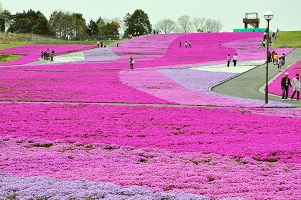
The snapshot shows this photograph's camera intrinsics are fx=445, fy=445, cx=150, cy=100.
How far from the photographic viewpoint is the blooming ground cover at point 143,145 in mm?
11727

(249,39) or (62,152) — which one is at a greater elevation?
(249,39)

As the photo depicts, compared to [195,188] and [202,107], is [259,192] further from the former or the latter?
[202,107]

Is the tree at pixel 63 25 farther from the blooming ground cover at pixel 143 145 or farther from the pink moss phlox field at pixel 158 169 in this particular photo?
the pink moss phlox field at pixel 158 169

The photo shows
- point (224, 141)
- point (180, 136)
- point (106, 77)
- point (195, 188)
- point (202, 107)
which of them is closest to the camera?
point (195, 188)

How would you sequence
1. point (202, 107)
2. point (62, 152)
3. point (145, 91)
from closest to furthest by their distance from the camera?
point (62, 152) < point (202, 107) < point (145, 91)

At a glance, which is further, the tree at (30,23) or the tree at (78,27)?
the tree at (78,27)

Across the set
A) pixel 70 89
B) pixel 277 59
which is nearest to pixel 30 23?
pixel 277 59

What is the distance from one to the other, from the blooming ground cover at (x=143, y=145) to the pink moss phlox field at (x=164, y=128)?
0.05 metres

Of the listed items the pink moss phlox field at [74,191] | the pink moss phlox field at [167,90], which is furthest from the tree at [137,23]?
the pink moss phlox field at [74,191]

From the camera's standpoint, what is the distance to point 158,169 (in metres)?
14.0

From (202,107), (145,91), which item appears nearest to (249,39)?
(145,91)

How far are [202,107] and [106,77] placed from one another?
23.4 m

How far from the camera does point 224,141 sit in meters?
18.9

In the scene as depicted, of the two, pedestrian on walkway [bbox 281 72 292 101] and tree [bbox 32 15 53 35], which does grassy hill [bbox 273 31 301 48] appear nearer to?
pedestrian on walkway [bbox 281 72 292 101]
